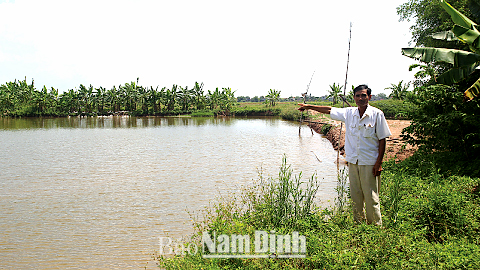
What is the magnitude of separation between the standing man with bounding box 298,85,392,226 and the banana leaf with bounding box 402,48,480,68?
5.07 metres

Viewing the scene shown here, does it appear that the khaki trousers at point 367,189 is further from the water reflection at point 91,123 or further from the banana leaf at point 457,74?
the water reflection at point 91,123

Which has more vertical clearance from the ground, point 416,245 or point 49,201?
point 416,245

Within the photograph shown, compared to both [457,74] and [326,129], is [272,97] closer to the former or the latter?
[326,129]

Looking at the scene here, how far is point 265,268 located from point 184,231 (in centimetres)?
309

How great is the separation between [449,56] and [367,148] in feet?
17.9

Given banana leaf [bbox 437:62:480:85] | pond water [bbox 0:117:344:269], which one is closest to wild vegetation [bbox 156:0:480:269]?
banana leaf [bbox 437:62:480:85]

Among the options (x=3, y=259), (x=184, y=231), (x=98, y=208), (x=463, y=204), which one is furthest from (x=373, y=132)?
(x=98, y=208)

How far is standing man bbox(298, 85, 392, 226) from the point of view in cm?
400

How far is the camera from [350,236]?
3.91 metres

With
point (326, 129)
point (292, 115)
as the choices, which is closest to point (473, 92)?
point (326, 129)

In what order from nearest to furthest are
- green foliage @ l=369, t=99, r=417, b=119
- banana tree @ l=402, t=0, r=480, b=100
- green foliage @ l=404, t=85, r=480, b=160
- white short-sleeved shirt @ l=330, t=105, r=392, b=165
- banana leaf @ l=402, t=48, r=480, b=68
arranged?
white short-sleeved shirt @ l=330, t=105, r=392, b=165 < banana tree @ l=402, t=0, r=480, b=100 < green foliage @ l=404, t=85, r=480, b=160 < banana leaf @ l=402, t=48, r=480, b=68 < green foliage @ l=369, t=99, r=417, b=119

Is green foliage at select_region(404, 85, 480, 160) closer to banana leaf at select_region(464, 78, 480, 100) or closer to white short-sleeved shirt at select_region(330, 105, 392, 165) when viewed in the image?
banana leaf at select_region(464, 78, 480, 100)

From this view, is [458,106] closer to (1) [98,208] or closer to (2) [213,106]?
(1) [98,208]

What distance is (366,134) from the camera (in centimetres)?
404
